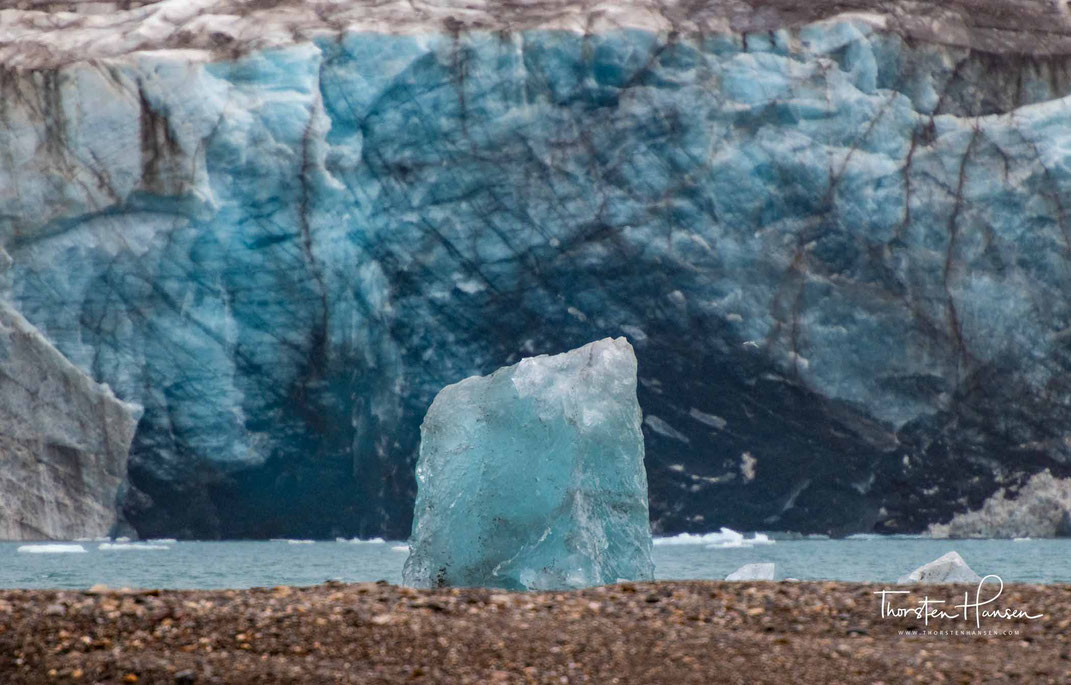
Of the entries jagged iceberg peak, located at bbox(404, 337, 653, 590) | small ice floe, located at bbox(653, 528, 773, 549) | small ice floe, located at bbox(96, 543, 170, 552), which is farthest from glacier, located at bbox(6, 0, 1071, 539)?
jagged iceberg peak, located at bbox(404, 337, 653, 590)

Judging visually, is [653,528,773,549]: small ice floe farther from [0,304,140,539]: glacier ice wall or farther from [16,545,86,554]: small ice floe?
[16,545,86,554]: small ice floe

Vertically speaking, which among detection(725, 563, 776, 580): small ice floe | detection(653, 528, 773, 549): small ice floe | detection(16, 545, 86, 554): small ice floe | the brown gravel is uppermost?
the brown gravel

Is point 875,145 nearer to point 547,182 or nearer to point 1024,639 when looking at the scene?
point 547,182

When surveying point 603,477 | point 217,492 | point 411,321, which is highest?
point 603,477

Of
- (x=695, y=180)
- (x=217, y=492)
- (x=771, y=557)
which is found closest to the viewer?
(x=771, y=557)

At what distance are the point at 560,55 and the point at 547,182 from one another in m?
1.99

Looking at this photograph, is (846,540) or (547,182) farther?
(846,540)

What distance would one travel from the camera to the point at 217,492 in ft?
73.8

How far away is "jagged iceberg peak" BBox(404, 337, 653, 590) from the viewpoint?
28.1 ft

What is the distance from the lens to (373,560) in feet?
60.2

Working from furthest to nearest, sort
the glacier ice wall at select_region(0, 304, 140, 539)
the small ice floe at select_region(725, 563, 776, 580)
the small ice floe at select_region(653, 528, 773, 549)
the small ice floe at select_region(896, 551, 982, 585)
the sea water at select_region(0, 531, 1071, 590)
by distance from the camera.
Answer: the small ice floe at select_region(653, 528, 773, 549)
the glacier ice wall at select_region(0, 304, 140, 539)
the sea water at select_region(0, 531, 1071, 590)
the small ice floe at select_region(725, 563, 776, 580)
the small ice floe at select_region(896, 551, 982, 585)

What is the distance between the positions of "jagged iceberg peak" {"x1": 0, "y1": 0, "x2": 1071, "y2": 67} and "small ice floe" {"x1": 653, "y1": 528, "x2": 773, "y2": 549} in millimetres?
8350

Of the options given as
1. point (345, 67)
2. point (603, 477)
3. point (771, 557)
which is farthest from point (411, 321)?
point (603, 477)

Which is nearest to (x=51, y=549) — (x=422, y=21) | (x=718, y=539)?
(x=422, y=21)
